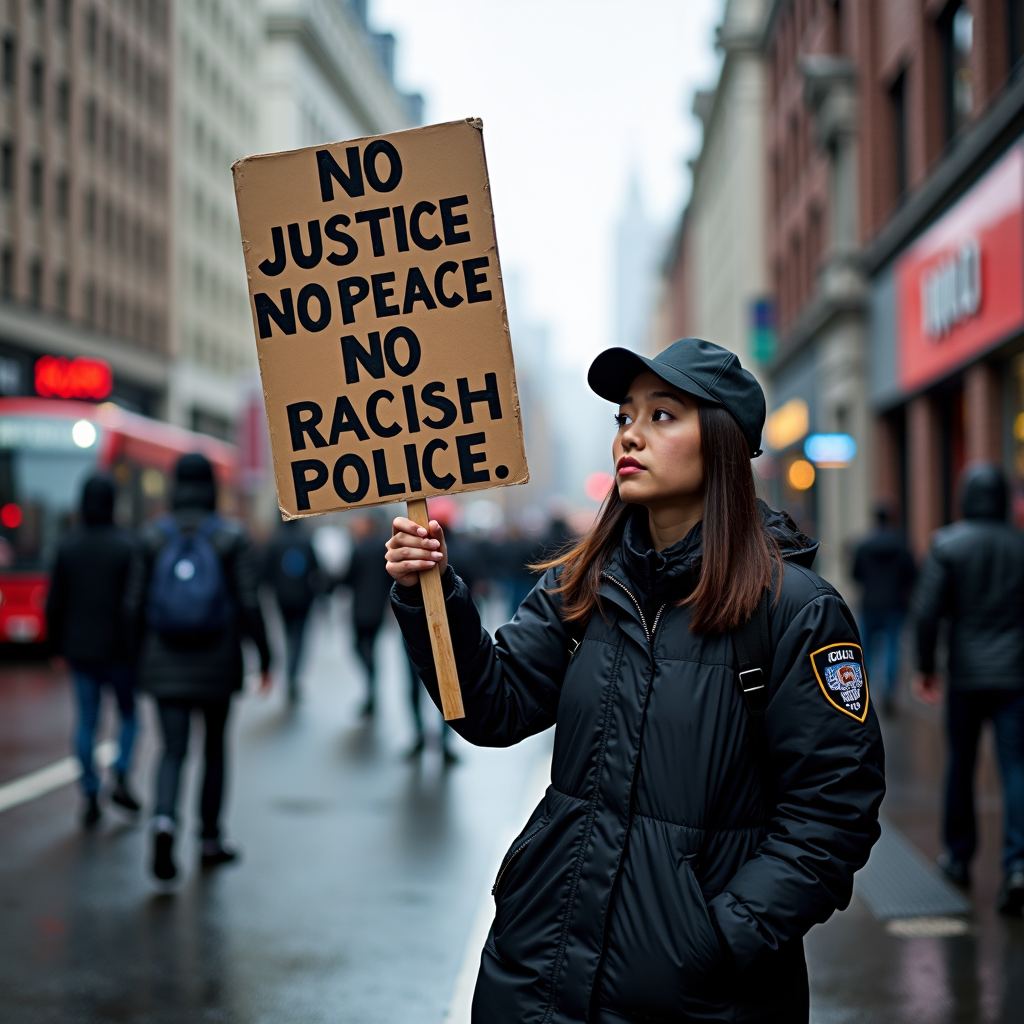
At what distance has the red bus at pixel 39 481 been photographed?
18359mm

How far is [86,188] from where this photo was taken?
43.5 metres

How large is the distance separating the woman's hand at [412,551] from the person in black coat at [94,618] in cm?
582

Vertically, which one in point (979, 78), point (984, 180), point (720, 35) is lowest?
point (984, 180)

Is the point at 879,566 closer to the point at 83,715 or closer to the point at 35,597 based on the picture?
the point at 83,715

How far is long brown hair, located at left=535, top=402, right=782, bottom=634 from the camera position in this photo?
2.67 meters

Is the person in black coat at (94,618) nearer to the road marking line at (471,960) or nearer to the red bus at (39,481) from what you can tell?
the road marking line at (471,960)

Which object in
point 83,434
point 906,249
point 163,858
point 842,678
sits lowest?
point 163,858

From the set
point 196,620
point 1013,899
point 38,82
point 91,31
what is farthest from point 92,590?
point 91,31

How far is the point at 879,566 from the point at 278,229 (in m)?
10.8

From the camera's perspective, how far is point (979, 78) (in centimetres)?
1642

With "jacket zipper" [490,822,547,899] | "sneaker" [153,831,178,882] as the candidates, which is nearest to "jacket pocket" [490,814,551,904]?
"jacket zipper" [490,822,547,899]

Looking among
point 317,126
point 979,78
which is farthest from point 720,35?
point 979,78

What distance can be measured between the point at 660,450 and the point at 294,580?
12009mm

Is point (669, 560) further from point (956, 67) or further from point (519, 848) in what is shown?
point (956, 67)
